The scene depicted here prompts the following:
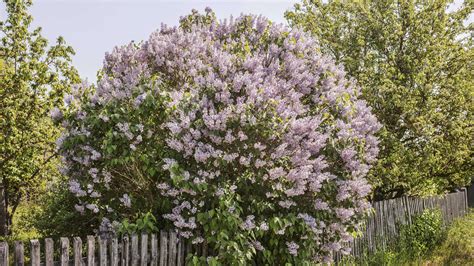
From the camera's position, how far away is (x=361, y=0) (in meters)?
14.7

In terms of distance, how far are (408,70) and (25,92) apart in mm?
9803

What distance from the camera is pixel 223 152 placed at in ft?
23.4

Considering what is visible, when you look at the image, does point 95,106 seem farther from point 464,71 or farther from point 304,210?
point 464,71

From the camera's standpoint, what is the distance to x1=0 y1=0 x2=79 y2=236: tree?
12.9m

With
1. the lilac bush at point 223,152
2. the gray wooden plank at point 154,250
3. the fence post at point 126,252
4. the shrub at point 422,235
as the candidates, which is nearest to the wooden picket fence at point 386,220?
the shrub at point 422,235

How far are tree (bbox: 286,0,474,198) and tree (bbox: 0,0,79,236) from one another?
680 centimetres

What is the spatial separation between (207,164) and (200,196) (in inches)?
19.3

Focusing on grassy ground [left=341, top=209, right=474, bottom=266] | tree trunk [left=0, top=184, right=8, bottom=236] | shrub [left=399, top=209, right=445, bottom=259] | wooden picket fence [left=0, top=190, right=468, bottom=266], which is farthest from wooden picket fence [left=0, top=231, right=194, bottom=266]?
tree trunk [left=0, top=184, right=8, bottom=236]

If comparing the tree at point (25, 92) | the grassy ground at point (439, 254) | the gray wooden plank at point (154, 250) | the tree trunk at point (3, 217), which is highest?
the tree at point (25, 92)

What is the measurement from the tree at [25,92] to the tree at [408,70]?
680 centimetres

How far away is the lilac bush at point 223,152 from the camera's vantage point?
7.09 metres

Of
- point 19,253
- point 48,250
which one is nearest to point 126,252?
point 48,250

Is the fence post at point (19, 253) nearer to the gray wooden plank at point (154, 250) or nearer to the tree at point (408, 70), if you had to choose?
the gray wooden plank at point (154, 250)

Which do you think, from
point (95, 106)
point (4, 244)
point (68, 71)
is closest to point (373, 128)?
point (95, 106)
